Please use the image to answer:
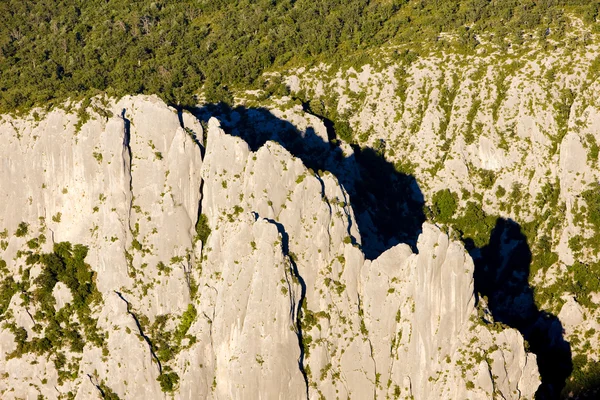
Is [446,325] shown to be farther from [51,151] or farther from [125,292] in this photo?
[51,151]

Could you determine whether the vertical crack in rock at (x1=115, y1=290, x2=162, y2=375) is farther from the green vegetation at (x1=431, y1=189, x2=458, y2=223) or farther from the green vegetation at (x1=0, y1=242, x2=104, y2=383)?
the green vegetation at (x1=431, y1=189, x2=458, y2=223)

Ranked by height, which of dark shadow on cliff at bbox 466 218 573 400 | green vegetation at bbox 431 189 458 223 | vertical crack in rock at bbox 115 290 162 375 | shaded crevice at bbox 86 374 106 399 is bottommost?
shaded crevice at bbox 86 374 106 399

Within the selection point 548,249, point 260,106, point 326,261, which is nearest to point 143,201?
point 326,261

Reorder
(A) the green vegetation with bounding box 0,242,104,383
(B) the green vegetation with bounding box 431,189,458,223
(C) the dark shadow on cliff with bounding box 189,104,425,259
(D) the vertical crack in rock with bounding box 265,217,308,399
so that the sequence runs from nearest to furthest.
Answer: (D) the vertical crack in rock with bounding box 265,217,308,399 → (A) the green vegetation with bounding box 0,242,104,383 → (C) the dark shadow on cliff with bounding box 189,104,425,259 → (B) the green vegetation with bounding box 431,189,458,223

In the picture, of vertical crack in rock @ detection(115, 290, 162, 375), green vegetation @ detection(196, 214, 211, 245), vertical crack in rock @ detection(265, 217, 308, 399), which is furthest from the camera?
green vegetation @ detection(196, 214, 211, 245)

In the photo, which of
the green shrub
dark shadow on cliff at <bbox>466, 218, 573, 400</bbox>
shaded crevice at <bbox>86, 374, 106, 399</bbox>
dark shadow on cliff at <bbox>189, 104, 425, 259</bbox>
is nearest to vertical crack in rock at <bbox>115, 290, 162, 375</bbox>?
shaded crevice at <bbox>86, 374, 106, 399</bbox>

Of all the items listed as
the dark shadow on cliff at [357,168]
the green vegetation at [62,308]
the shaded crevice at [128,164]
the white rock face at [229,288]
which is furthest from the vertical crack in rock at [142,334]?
the dark shadow on cliff at [357,168]
